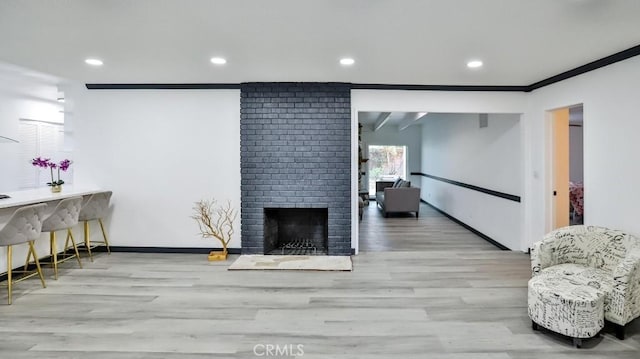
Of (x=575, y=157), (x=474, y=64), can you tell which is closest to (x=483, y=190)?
(x=474, y=64)

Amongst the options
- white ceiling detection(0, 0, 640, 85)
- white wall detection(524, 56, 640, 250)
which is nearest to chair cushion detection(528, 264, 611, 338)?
white wall detection(524, 56, 640, 250)

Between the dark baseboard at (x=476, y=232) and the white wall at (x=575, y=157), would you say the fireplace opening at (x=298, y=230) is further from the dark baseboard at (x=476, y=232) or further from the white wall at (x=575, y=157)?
the white wall at (x=575, y=157)

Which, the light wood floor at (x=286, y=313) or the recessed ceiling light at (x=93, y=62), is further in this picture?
the recessed ceiling light at (x=93, y=62)

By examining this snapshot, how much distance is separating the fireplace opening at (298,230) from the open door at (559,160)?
3.05 metres

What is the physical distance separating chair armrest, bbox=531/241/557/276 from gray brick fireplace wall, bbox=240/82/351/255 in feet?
7.33

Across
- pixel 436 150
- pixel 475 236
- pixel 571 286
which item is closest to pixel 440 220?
pixel 475 236

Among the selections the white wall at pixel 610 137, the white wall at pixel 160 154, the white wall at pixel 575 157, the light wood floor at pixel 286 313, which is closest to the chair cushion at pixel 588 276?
the light wood floor at pixel 286 313

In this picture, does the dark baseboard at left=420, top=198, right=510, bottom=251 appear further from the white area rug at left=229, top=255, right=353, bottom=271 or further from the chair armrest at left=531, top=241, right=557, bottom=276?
the white area rug at left=229, top=255, right=353, bottom=271

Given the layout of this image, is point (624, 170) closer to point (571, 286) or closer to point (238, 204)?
point (571, 286)

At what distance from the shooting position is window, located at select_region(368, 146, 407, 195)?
1197 centimetres

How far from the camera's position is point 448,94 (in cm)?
477

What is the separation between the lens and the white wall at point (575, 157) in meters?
8.20

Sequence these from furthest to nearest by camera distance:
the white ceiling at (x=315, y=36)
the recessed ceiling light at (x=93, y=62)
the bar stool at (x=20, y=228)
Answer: the recessed ceiling light at (x=93, y=62) → the bar stool at (x=20, y=228) → the white ceiling at (x=315, y=36)

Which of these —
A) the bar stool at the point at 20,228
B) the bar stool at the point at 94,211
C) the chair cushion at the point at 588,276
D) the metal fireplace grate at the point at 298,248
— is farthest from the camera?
the metal fireplace grate at the point at 298,248
